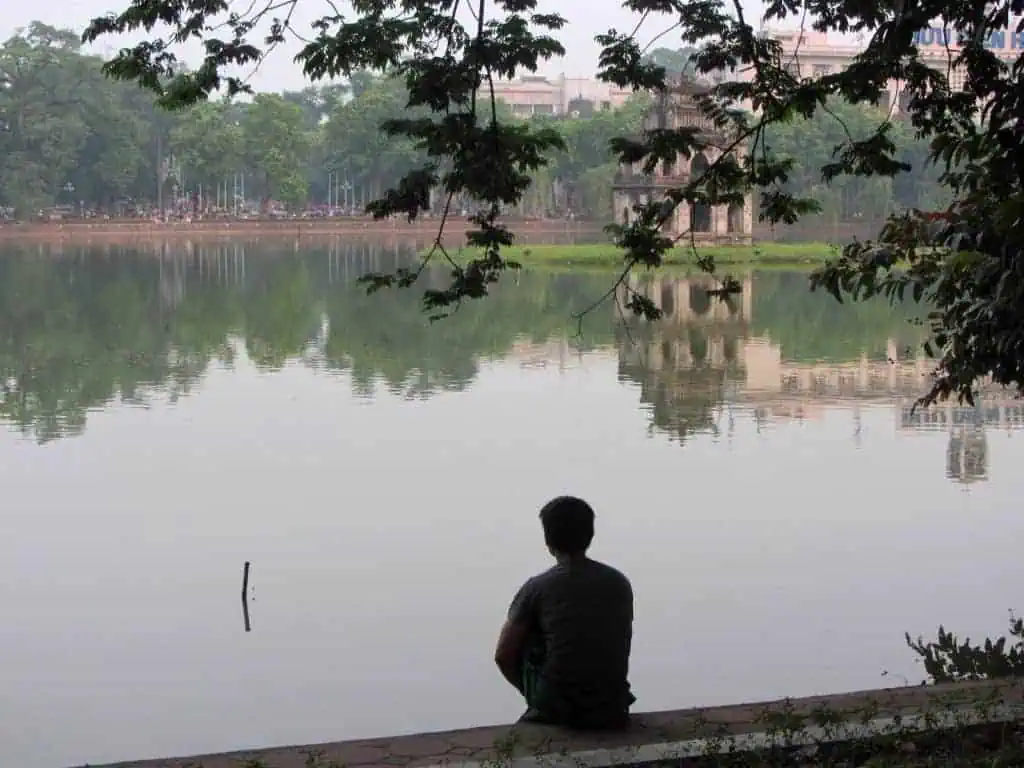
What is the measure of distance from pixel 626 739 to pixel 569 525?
66 centimetres

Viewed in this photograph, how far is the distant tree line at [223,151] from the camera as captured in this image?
222 feet

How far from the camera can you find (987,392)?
1645cm

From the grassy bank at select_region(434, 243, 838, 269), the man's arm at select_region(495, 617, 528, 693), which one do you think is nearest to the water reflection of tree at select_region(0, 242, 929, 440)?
the grassy bank at select_region(434, 243, 838, 269)

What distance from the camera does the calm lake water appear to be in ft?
24.5

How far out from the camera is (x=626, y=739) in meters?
5.02

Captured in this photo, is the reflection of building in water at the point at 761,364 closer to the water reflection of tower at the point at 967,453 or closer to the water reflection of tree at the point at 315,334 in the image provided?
the water reflection of tree at the point at 315,334

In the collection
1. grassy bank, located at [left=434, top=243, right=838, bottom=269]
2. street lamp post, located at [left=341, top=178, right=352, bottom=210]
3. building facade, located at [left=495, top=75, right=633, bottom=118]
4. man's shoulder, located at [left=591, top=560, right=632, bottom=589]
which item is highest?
building facade, located at [left=495, top=75, right=633, bottom=118]

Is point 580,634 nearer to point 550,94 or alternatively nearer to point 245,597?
point 245,597

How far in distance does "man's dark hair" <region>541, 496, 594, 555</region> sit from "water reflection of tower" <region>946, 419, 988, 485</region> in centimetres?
767

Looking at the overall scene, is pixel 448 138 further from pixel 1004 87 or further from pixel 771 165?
pixel 1004 87

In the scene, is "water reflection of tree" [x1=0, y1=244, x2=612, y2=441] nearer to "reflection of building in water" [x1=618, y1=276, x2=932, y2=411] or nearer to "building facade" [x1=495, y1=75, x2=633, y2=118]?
"reflection of building in water" [x1=618, y1=276, x2=932, y2=411]

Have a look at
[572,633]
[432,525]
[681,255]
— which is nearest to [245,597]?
[432,525]

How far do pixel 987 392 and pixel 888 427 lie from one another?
6.46 ft

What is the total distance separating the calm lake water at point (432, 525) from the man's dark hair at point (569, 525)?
224 centimetres
